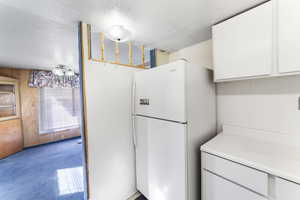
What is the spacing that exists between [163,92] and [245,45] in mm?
855

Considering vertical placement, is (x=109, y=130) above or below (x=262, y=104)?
below

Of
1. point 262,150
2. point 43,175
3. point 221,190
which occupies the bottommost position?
point 43,175

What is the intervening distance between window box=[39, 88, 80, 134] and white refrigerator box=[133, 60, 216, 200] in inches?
148

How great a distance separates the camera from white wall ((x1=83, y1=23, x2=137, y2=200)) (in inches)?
56.6

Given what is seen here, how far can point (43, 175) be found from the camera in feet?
7.79

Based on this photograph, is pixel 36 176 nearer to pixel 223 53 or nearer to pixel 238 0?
pixel 223 53

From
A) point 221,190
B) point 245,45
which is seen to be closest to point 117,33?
point 245,45

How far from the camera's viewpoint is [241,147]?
3.87 feet

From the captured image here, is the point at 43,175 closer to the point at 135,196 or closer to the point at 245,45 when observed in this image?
the point at 135,196

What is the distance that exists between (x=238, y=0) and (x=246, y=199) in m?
1.60

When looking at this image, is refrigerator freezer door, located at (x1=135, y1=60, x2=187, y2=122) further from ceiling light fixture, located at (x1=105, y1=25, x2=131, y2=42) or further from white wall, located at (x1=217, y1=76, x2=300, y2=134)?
white wall, located at (x1=217, y1=76, x2=300, y2=134)

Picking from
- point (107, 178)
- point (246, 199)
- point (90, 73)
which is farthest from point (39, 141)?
point (246, 199)

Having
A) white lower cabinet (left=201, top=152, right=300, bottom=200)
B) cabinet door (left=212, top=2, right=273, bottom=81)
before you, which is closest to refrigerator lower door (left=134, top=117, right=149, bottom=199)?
white lower cabinet (left=201, top=152, right=300, bottom=200)

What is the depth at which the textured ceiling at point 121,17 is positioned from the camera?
1117 mm
